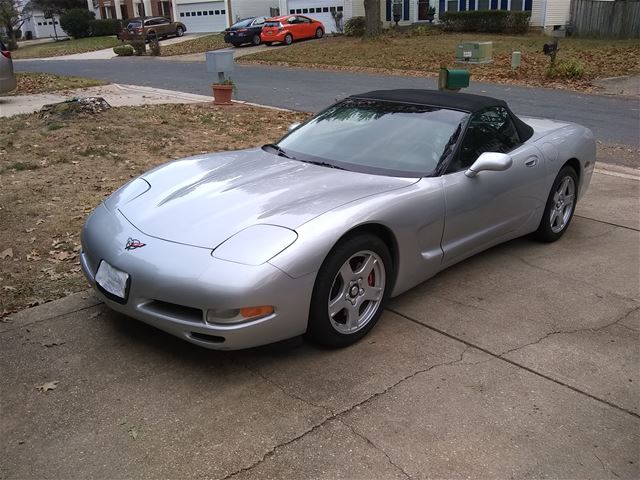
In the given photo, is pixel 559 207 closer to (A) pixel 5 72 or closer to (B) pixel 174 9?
(A) pixel 5 72

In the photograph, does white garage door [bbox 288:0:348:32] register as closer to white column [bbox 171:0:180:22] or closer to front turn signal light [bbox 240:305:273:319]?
white column [bbox 171:0:180:22]

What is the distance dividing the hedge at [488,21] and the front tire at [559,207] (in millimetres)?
25609

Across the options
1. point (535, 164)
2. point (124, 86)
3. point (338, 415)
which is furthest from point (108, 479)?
point (124, 86)

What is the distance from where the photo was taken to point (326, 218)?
3.33 meters

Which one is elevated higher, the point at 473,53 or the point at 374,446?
the point at 473,53

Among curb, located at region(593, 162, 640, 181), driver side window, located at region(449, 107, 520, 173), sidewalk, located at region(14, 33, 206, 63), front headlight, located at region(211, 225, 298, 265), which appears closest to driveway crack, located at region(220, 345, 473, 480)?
front headlight, located at region(211, 225, 298, 265)

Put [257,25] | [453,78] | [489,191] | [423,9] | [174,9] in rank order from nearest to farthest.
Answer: [489,191] → [453,78] → [257,25] → [423,9] → [174,9]

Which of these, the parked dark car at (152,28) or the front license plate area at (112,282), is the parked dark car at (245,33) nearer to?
the parked dark car at (152,28)

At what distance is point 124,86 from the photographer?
52.9 feet

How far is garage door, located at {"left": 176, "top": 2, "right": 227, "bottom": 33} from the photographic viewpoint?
41.8m

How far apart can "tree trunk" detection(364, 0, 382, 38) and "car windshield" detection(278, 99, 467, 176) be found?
2305 cm

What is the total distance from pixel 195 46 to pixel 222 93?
883 inches

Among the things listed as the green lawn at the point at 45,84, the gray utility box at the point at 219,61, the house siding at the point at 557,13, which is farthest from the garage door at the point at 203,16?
the gray utility box at the point at 219,61

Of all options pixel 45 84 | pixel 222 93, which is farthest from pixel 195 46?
pixel 222 93
